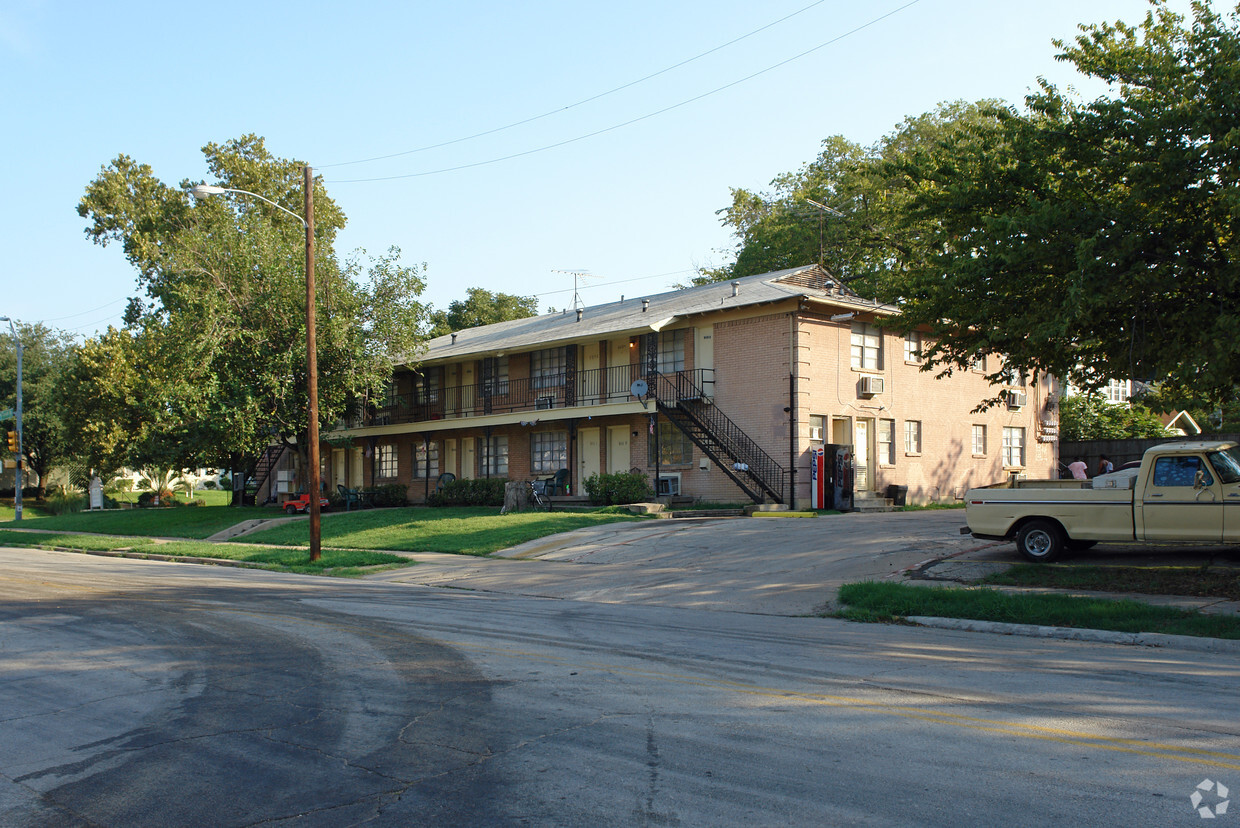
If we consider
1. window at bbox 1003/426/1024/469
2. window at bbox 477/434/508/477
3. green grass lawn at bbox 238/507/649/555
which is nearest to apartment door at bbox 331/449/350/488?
window at bbox 477/434/508/477

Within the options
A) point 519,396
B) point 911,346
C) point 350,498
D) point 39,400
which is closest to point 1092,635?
point 911,346

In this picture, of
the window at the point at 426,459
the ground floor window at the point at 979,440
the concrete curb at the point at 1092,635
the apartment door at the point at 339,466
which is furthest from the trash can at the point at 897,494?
the apartment door at the point at 339,466

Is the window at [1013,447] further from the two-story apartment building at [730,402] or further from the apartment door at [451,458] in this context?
the apartment door at [451,458]

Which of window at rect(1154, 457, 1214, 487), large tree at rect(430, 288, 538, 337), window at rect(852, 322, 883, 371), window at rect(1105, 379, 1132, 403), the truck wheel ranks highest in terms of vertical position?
large tree at rect(430, 288, 538, 337)

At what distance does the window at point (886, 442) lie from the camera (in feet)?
98.2

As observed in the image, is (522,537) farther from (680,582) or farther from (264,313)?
(264,313)

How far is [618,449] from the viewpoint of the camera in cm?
3203

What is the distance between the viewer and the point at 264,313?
32438mm

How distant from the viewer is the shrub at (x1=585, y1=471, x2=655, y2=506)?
28859mm

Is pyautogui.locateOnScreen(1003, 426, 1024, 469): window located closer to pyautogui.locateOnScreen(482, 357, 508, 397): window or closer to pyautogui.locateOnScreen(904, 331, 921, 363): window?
pyautogui.locateOnScreen(904, 331, 921, 363): window

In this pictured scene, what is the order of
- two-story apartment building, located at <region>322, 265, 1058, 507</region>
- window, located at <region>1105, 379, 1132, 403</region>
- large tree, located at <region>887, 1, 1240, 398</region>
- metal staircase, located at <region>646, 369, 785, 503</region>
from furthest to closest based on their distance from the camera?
window, located at <region>1105, 379, 1132, 403</region> < two-story apartment building, located at <region>322, 265, 1058, 507</region> < metal staircase, located at <region>646, 369, 785, 503</region> < large tree, located at <region>887, 1, 1240, 398</region>

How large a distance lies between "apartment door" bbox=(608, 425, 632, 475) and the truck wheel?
1774 cm

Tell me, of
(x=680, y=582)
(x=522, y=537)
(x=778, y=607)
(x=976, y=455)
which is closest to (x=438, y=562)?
(x=522, y=537)

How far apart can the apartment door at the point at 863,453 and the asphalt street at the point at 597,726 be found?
18519mm
